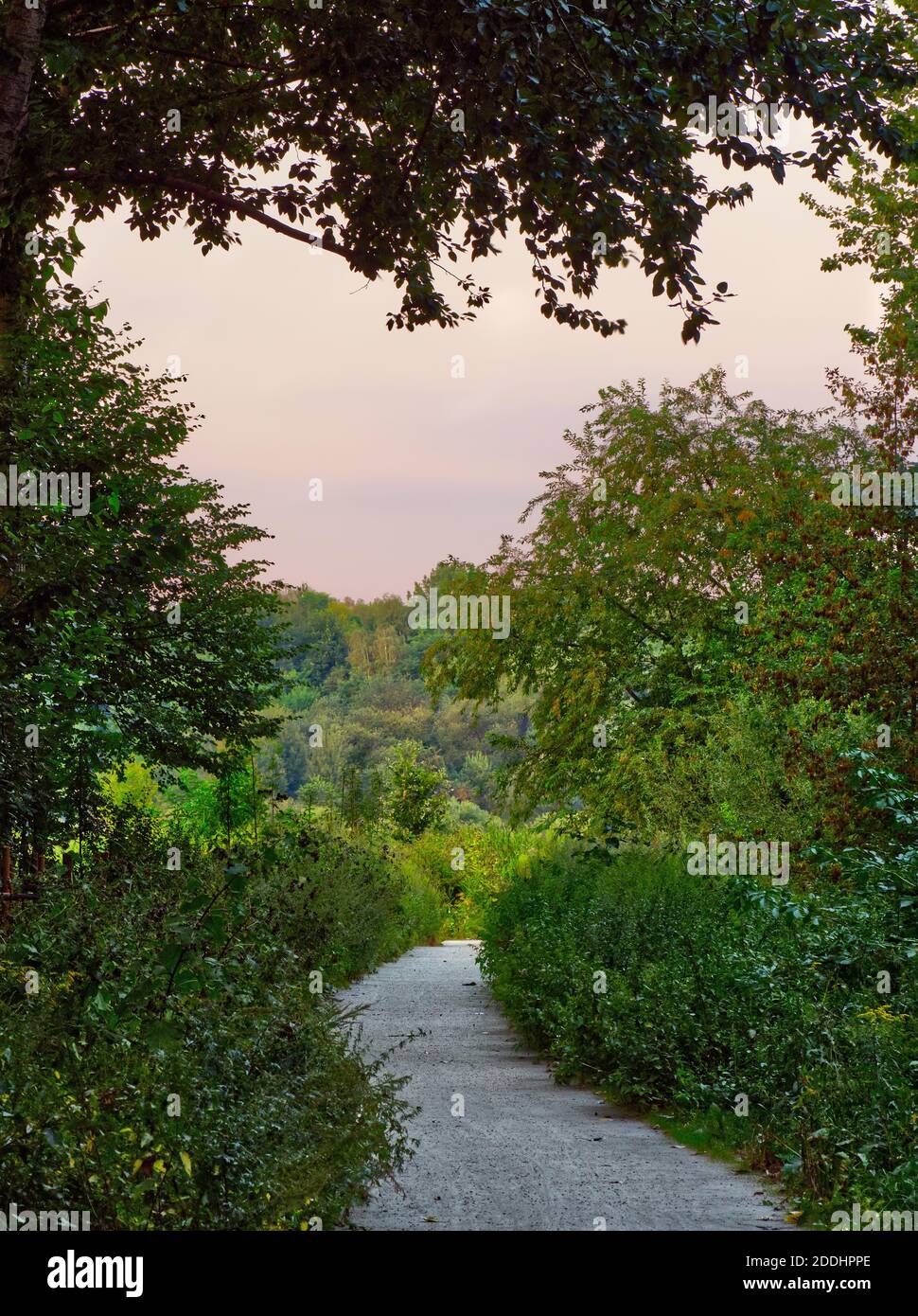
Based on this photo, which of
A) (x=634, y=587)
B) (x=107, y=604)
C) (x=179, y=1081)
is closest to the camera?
(x=179, y=1081)

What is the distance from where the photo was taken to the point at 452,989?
16.8 m

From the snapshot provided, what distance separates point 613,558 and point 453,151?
15049 mm

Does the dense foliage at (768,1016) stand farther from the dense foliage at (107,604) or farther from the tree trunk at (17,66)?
the tree trunk at (17,66)

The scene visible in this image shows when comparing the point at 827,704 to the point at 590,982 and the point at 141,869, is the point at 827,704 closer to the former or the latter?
the point at 590,982

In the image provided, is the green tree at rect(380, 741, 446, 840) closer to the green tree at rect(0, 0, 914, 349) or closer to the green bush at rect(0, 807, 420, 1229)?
the green tree at rect(0, 0, 914, 349)

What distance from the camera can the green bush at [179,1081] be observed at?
173 inches

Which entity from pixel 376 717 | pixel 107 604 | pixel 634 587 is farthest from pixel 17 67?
pixel 376 717

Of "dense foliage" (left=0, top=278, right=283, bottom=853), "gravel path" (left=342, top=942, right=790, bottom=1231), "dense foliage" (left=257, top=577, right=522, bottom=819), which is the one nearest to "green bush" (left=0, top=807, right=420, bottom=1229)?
"gravel path" (left=342, top=942, right=790, bottom=1231)

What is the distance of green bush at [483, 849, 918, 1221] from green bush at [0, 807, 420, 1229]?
207 centimetres

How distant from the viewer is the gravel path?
5668 mm

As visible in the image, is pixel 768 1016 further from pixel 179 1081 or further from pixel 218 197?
pixel 218 197

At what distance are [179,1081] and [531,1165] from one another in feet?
8.39

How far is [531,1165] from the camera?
6.77m
